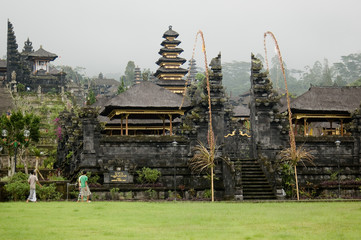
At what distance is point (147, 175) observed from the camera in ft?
104

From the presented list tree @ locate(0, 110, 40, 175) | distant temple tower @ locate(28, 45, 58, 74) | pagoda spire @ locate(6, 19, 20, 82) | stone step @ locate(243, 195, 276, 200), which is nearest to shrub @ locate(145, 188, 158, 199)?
stone step @ locate(243, 195, 276, 200)

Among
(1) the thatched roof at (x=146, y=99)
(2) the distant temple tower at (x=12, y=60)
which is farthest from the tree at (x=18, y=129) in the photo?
(2) the distant temple tower at (x=12, y=60)

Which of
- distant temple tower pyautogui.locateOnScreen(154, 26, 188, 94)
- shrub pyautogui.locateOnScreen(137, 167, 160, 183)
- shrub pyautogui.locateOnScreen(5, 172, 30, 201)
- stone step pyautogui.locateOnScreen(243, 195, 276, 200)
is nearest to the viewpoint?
shrub pyautogui.locateOnScreen(5, 172, 30, 201)

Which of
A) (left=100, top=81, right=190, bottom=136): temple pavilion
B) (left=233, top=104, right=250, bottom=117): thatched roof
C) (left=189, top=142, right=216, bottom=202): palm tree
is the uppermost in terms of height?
(left=233, top=104, right=250, bottom=117): thatched roof

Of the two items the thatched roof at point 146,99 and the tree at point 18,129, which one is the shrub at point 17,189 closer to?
the thatched roof at point 146,99

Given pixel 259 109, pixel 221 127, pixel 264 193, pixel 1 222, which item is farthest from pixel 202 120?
pixel 1 222

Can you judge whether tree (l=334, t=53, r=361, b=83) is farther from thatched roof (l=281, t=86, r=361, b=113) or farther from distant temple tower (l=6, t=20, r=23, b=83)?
thatched roof (l=281, t=86, r=361, b=113)

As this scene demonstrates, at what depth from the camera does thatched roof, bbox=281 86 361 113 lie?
38.4m

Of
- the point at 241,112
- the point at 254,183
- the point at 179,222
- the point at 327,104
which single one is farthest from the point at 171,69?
the point at 179,222

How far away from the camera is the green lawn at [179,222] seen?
15.0 m

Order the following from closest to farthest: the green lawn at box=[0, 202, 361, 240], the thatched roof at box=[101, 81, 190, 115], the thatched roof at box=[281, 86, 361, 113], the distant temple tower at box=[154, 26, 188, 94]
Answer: the green lawn at box=[0, 202, 361, 240] → the thatched roof at box=[101, 81, 190, 115] → the thatched roof at box=[281, 86, 361, 113] → the distant temple tower at box=[154, 26, 188, 94]

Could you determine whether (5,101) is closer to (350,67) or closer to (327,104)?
(327,104)

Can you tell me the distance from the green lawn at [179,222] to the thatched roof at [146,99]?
14012mm

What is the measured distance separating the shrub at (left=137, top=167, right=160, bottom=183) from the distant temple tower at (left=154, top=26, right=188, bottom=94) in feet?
150
